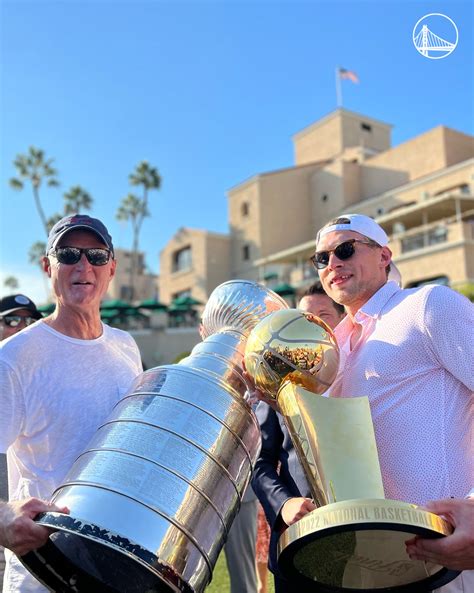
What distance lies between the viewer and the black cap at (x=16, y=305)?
443cm

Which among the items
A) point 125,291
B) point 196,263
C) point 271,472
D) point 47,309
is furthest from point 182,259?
point 271,472

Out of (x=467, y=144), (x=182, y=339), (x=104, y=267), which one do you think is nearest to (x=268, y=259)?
(x=182, y=339)

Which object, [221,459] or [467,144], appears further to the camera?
[467,144]

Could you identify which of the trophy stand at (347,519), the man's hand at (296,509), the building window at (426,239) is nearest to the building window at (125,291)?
the building window at (426,239)

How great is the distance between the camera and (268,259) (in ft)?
117

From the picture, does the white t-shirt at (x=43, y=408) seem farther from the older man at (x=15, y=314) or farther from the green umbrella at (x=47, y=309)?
the green umbrella at (x=47, y=309)

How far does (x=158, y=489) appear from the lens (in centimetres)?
157

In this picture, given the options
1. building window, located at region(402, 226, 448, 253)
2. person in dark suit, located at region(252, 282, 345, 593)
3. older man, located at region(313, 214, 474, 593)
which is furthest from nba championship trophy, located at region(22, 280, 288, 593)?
building window, located at region(402, 226, 448, 253)

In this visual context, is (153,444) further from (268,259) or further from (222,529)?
(268,259)

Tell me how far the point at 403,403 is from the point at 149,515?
91 centimetres

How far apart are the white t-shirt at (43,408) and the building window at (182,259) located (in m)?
39.0

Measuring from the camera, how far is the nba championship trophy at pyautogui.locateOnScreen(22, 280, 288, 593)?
1.51 m

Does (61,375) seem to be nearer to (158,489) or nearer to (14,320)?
(158,489)

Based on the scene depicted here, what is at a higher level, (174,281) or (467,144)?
(467,144)
